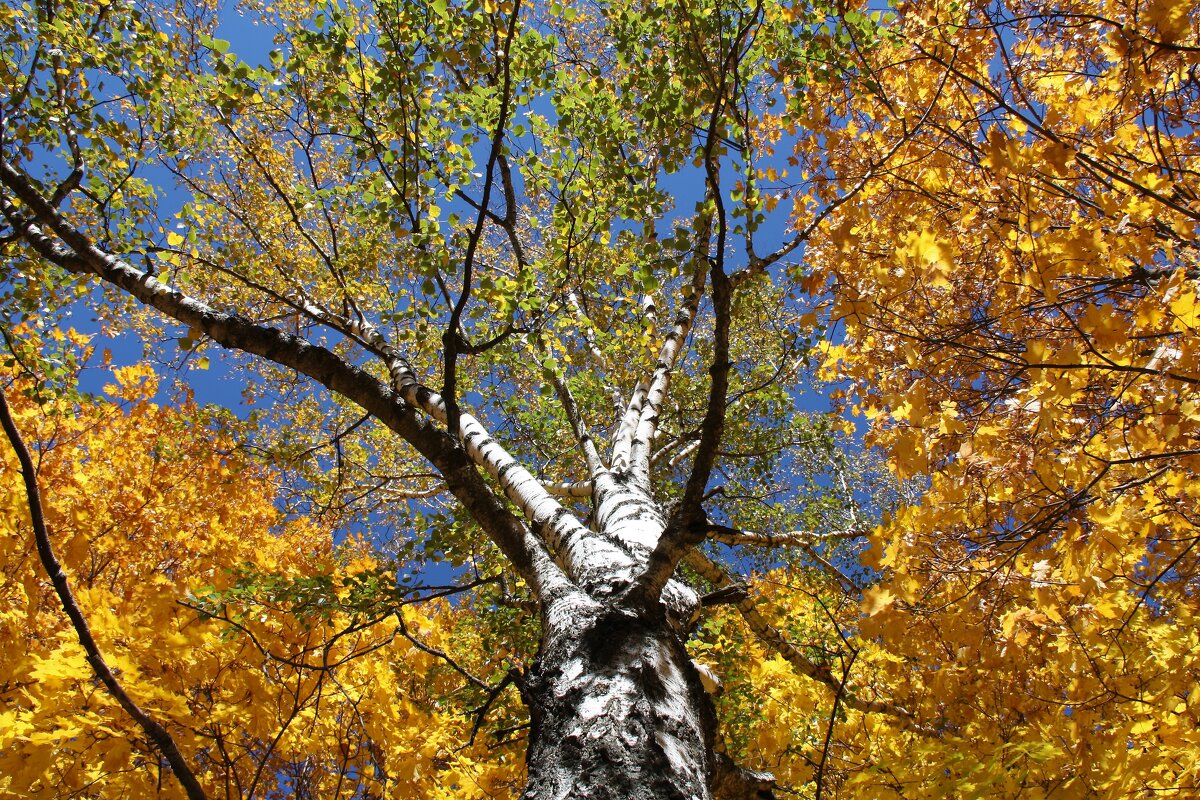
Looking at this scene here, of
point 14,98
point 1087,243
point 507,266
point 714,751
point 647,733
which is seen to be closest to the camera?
point 647,733

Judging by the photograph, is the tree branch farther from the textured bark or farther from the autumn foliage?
the textured bark

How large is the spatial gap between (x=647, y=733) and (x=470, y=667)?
20.1 feet

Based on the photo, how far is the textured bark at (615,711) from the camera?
1.31 m

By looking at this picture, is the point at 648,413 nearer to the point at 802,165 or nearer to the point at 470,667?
the point at 802,165

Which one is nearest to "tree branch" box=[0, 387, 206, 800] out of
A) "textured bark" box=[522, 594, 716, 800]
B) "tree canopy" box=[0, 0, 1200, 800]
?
"tree canopy" box=[0, 0, 1200, 800]

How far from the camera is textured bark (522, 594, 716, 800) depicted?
131cm

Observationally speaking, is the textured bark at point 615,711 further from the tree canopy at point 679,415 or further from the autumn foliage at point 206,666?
the autumn foliage at point 206,666

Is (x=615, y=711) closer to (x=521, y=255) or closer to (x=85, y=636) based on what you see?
(x=85, y=636)

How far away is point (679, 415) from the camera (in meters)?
6.06

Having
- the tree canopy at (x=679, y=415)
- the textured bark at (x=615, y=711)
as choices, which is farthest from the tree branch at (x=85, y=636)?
the textured bark at (x=615, y=711)

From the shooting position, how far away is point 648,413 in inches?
167

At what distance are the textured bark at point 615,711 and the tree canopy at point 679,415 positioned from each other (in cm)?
1

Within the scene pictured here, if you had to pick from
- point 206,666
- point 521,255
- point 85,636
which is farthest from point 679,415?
point 85,636

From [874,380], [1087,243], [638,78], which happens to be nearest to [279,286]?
[638,78]
